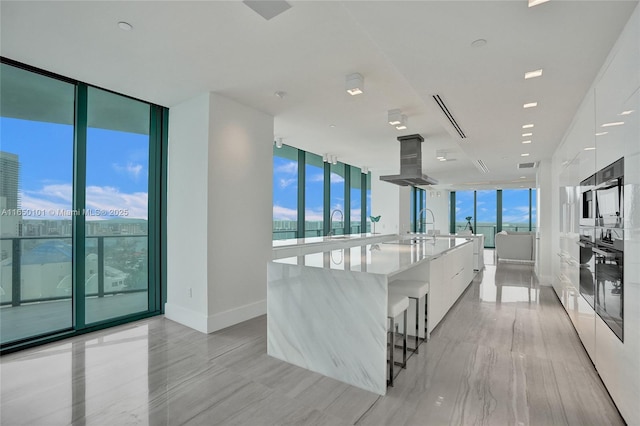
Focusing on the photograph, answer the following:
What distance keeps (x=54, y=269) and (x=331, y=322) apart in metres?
2.96

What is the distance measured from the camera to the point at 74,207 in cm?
340

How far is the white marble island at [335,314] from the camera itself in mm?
2305

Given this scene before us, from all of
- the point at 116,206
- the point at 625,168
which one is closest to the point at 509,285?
the point at 625,168

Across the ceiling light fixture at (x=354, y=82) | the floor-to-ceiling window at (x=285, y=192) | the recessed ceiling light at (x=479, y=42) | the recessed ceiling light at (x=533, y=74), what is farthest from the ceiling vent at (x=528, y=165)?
the recessed ceiling light at (x=479, y=42)

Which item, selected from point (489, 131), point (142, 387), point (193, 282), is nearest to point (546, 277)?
point (489, 131)

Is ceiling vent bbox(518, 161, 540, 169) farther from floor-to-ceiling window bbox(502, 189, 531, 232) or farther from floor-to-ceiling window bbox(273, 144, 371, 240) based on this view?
floor-to-ceiling window bbox(502, 189, 531, 232)

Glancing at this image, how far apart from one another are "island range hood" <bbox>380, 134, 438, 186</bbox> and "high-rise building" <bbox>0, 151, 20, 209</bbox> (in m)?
4.53

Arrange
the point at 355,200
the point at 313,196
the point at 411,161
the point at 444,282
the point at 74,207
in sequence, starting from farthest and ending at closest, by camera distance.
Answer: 1. the point at 355,200
2. the point at 313,196
3. the point at 411,161
4. the point at 444,282
5. the point at 74,207

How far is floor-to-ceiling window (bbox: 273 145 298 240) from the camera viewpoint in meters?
6.48

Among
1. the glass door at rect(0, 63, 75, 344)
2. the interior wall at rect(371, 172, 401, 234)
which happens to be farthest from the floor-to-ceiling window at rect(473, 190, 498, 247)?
the glass door at rect(0, 63, 75, 344)

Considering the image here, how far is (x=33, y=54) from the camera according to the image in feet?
9.02

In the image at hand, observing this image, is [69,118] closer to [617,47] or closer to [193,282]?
[193,282]

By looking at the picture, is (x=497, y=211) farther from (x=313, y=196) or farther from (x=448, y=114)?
(x=448, y=114)

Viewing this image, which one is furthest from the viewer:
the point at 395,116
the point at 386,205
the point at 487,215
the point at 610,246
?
the point at 487,215
